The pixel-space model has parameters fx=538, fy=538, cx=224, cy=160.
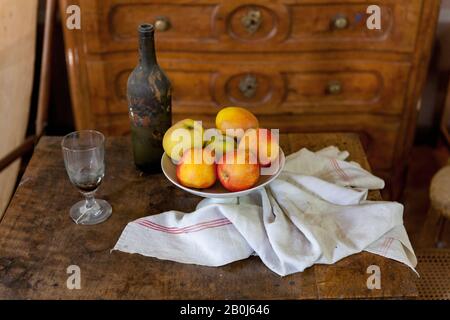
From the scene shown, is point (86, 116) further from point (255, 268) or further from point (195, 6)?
point (255, 268)

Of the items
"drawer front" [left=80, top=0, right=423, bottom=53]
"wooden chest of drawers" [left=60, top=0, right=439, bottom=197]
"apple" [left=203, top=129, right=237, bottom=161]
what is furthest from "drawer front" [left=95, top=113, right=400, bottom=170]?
"apple" [left=203, top=129, right=237, bottom=161]

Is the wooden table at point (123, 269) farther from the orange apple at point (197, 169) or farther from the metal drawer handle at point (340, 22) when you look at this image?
the metal drawer handle at point (340, 22)

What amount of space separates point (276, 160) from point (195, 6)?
705 millimetres

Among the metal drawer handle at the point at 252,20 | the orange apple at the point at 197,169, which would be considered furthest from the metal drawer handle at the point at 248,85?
the orange apple at the point at 197,169

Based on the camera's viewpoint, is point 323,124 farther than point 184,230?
Yes

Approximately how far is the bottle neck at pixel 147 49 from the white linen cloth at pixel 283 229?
0.30m

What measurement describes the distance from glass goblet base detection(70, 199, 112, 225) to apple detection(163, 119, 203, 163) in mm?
172

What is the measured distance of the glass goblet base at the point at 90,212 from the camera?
103cm

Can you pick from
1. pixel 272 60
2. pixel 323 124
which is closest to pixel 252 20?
pixel 272 60

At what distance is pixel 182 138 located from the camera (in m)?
1.02

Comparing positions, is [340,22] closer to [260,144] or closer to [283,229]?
[260,144]

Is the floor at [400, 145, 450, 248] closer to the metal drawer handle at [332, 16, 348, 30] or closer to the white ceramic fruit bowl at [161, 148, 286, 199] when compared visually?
the metal drawer handle at [332, 16, 348, 30]

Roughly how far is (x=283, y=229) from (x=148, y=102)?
14.5 inches

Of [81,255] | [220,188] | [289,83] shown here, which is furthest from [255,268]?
[289,83]
